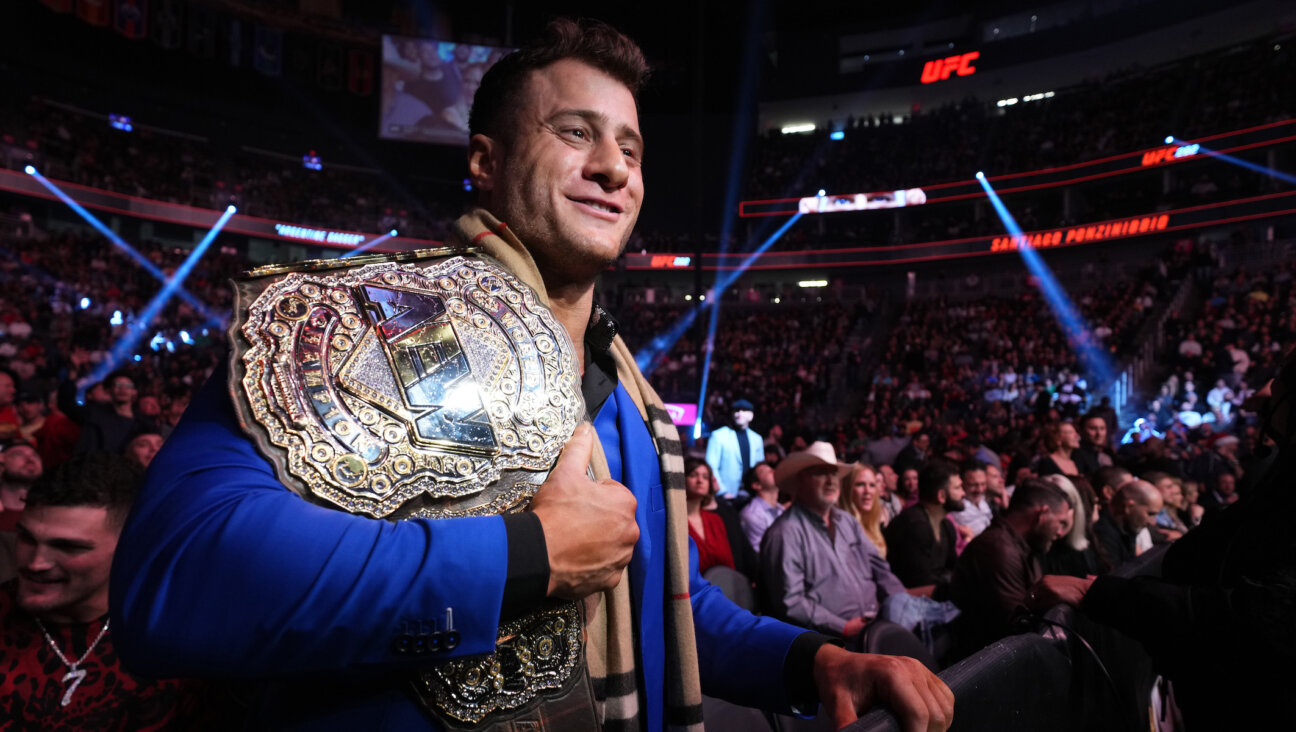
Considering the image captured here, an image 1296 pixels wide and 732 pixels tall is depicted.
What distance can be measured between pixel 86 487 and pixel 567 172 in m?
1.82

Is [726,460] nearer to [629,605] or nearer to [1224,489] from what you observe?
[1224,489]

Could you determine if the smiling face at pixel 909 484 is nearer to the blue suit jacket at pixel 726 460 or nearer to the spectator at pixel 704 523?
the blue suit jacket at pixel 726 460

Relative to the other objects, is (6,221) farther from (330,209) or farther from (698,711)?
(698,711)

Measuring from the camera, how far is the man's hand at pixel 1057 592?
240 centimetres

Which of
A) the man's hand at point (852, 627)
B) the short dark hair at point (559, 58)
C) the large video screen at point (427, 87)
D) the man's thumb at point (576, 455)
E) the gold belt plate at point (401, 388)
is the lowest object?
the man's hand at point (852, 627)

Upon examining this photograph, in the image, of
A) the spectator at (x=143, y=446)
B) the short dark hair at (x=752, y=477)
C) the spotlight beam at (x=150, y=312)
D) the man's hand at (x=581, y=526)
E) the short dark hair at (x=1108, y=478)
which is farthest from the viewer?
the spotlight beam at (x=150, y=312)

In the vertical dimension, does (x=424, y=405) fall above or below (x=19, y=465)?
above

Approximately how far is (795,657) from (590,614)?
1.26 feet

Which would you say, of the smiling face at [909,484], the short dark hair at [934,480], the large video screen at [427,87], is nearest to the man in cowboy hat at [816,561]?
the short dark hair at [934,480]

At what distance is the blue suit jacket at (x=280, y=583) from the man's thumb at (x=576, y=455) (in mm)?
124

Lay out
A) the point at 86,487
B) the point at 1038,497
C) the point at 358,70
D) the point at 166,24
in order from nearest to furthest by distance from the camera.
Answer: the point at 86,487, the point at 1038,497, the point at 166,24, the point at 358,70

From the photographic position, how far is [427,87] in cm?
2486

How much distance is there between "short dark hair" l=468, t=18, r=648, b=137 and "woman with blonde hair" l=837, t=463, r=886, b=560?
4.93 metres

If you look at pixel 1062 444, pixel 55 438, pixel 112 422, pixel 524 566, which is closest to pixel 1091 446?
pixel 1062 444
